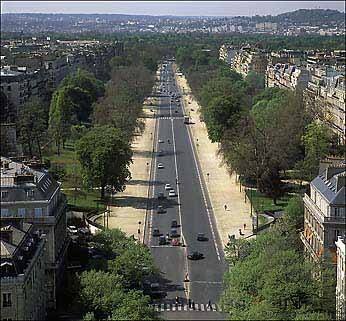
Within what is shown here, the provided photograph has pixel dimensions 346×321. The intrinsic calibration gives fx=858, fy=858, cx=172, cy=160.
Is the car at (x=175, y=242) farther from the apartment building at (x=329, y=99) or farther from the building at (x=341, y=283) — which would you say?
the apartment building at (x=329, y=99)

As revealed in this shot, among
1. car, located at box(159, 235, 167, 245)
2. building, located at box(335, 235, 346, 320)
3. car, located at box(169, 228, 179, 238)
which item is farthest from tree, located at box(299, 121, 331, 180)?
building, located at box(335, 235, 346, 320)

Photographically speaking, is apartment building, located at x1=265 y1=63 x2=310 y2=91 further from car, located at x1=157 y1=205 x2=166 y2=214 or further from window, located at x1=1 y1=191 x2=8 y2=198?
window, located at x1=1 y1=191 x2=8 y2=198

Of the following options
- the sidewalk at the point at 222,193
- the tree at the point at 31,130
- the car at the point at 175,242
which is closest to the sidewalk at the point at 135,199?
the car at the point at 175,242

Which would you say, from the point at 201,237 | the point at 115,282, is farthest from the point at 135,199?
the point at 115,282

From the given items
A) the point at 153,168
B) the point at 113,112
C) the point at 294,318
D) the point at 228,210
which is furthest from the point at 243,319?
the point at 113,112

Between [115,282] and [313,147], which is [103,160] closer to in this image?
[313,147]

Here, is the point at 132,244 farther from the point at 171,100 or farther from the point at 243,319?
the point at 171,100
